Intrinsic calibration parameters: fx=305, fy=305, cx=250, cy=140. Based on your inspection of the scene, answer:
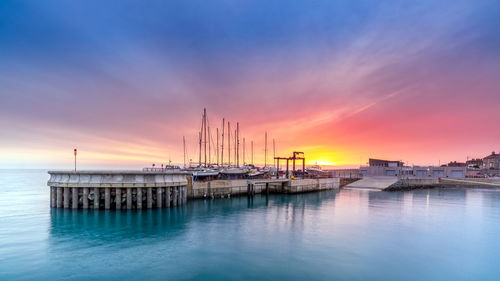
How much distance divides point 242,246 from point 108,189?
70.7 feet

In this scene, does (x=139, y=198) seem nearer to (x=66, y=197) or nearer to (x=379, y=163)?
(x=66, y=197)

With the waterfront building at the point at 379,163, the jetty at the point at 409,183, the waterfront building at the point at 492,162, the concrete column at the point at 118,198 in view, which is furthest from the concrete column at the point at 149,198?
the waterfront building at the point at 492,162

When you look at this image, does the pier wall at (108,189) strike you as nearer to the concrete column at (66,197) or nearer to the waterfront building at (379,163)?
the concrete column at (66,197)

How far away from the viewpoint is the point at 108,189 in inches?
1507

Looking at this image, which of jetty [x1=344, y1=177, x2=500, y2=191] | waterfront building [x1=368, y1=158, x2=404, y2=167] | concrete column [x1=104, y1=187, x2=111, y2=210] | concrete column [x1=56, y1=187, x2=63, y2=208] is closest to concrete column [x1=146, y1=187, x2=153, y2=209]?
concrete column [x1=104, y1=187, x2=111, y2=210]

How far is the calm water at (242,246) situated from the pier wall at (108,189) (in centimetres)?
193

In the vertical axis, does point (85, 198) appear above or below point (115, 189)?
below

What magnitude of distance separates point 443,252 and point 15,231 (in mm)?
39628

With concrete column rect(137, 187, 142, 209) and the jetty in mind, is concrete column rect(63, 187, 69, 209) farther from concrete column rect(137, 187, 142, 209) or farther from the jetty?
the jetty

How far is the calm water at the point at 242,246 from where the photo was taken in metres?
19.6

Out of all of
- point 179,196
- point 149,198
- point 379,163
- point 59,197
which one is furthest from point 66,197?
point 379,163

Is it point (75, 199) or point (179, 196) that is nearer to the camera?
point (75, 199)

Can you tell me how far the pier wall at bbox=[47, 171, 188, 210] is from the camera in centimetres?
3794

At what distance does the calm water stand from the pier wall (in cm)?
193
